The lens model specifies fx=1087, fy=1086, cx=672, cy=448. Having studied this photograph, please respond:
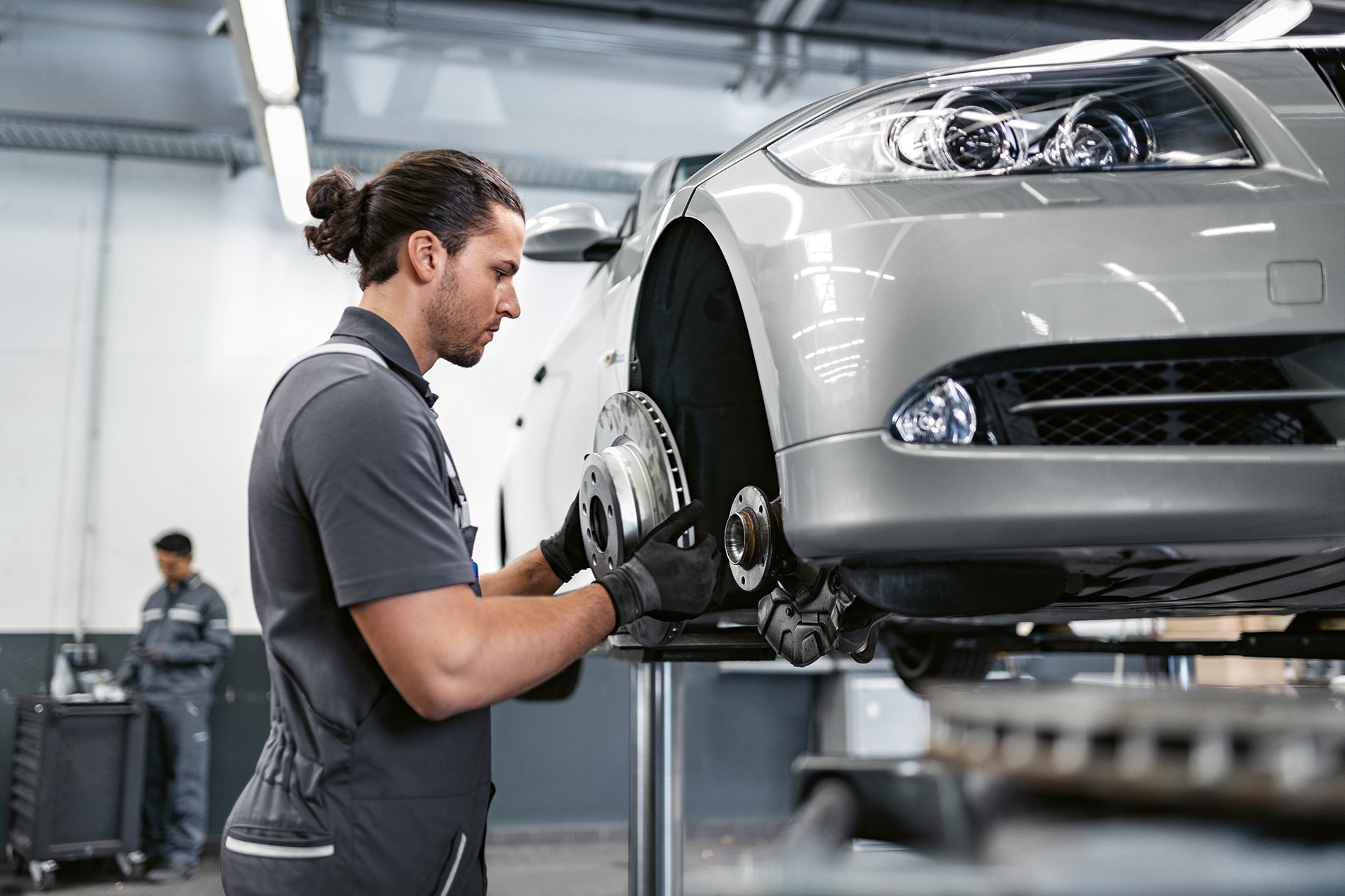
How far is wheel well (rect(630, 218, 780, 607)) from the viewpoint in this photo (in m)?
1.56

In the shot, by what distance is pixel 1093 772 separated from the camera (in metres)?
0.31

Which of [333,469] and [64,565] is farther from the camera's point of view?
[64,565]

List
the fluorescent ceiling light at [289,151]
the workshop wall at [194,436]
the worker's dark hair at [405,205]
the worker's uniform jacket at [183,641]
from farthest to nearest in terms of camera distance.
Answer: the workshop wall at [194,436]
the worker's uniform jacket at [183,641]
the fluorescent ceiling light at [289,151]
the worker's dark hair at [405,205]

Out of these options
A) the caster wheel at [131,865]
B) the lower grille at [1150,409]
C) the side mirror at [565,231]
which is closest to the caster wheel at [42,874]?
the caster wheel at [131,865]

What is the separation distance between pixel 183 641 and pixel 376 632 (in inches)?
193

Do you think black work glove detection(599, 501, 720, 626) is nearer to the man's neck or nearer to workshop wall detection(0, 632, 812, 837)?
the man's neck

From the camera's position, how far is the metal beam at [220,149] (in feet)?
19.0

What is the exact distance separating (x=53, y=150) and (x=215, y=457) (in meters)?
1.96

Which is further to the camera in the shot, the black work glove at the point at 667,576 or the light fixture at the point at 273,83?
the light fixture at the point at 273,83

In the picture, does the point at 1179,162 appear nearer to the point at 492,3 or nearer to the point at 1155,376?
the point at 1155,376

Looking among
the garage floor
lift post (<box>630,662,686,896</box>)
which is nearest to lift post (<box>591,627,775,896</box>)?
lift post (<box>630,662,686,896</box>)

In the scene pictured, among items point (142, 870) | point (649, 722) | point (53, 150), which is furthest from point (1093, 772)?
point (53, 150)

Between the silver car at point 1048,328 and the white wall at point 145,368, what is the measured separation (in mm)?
4646

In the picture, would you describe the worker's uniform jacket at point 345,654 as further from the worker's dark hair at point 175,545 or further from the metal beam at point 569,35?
the metal beam at point 569,35
